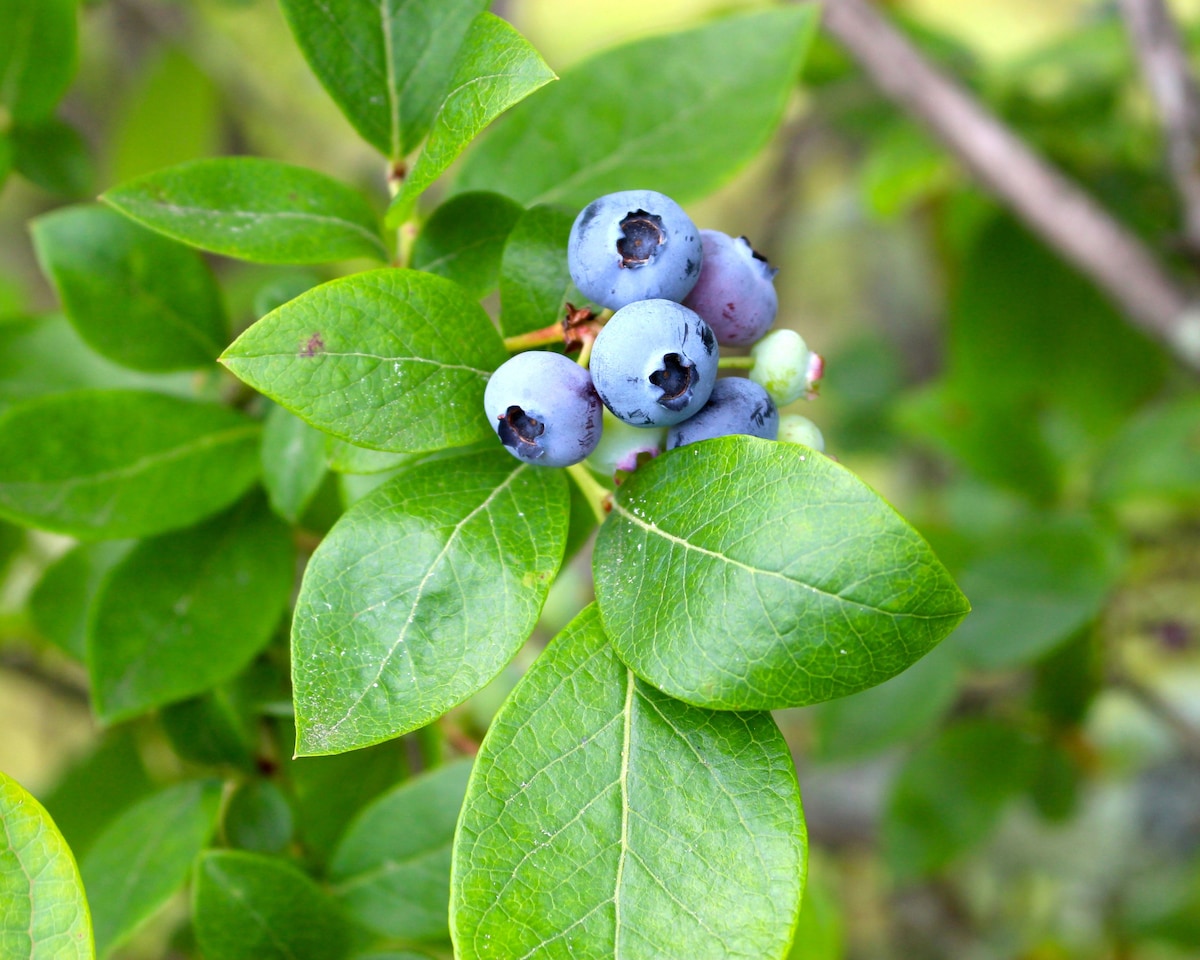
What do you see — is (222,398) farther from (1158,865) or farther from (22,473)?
(1158,865)

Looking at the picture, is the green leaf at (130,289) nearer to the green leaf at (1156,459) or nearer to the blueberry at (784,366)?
the blueberry at (784,366)

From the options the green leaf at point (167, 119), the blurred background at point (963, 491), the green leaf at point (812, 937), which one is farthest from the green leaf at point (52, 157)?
the green leaf at point (812, 937)

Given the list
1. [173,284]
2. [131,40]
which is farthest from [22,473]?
[131,40]

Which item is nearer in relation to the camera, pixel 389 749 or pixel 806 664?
pixel 806 664

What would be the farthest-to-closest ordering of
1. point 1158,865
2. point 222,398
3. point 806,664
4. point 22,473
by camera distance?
point 1158,865 < point 222,398 < point 22,473 < point 806,664

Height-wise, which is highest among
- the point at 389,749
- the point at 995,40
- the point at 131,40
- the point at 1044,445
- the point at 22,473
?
the point at 995,40

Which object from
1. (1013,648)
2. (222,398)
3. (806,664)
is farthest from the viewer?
(1013,648)
